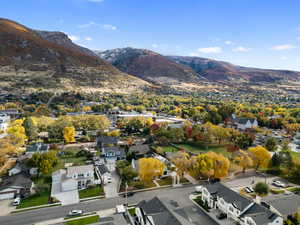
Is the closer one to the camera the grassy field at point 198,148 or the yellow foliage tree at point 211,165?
the yellow foliage tree at point 211,165

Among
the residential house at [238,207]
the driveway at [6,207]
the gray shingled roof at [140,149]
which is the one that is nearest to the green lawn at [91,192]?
the driveway at [6,207]

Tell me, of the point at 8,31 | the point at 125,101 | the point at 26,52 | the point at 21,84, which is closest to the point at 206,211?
the point at 125,101

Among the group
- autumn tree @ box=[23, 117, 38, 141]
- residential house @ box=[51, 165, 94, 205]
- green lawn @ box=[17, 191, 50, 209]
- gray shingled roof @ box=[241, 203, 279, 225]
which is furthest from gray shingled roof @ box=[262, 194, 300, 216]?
autumn tree @ box=[23, 117, 38, 141]

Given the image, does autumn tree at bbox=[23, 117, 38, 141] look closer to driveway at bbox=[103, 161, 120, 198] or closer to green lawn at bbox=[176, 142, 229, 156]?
driveway at bbox=[103, 161, 120, 198]

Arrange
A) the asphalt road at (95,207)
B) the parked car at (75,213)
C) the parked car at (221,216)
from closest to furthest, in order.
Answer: the asphalt road at (95,207)
the parked car at (221,216)
the parked car at (75,213)

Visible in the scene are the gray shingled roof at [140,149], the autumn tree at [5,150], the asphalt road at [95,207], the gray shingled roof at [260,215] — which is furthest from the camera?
the gray shingled roof at [140,149]

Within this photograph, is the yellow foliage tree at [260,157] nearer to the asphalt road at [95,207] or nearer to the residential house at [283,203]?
the residential house at [283,203]

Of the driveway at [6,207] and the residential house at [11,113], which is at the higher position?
the residential house at [11,113]
